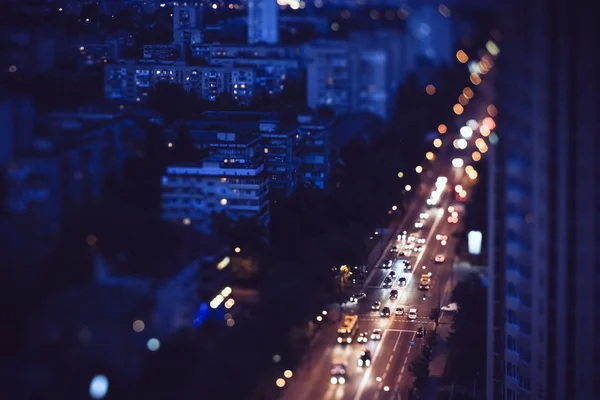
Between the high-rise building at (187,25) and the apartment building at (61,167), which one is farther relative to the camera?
the high-rise building at (187,25)

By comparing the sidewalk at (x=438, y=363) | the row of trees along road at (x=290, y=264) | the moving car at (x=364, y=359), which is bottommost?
the sidewalk at (x=438, y=363)

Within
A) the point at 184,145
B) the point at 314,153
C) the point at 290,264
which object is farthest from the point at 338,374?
the point at 314,153

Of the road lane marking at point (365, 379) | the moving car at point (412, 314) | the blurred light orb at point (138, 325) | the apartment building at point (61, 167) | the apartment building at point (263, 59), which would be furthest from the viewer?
the apartment building at point (263, 59)

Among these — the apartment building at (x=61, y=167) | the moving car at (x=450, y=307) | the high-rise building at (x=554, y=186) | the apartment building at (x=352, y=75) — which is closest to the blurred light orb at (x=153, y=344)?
the apartment building at (x=61, y=167)

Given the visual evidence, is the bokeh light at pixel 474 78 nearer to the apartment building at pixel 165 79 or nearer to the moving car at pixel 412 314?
the apartment building at pixel 165 79

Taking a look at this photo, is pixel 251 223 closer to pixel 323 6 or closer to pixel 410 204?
pixel 410 204

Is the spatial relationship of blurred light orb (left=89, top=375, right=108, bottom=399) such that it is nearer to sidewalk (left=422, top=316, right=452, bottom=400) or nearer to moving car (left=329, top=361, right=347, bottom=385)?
moving car (left=329, top=361, right=347, bottom=385)

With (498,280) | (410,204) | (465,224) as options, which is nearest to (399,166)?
(410,204)
